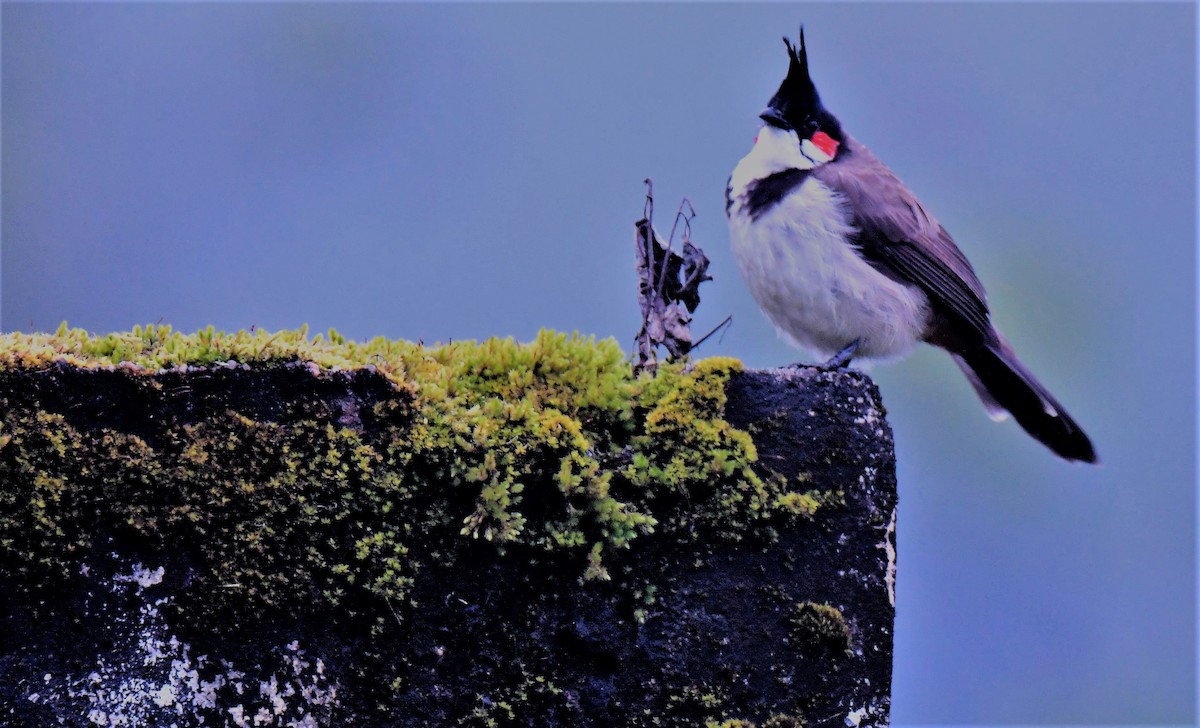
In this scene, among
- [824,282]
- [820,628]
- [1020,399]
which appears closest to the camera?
[820,628]

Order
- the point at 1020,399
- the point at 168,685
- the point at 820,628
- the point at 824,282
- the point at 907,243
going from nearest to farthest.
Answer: the point at 168,685 → the point at 820,628 → the point at 824,282 → the point at 907,243 → the point at 1020,399

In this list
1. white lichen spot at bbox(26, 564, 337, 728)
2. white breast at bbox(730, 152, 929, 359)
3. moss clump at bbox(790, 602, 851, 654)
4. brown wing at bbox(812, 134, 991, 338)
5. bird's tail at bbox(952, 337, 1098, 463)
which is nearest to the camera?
white lichen spot at bbox(26, 564, 337, 728)

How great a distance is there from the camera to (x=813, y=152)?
3.72 metres

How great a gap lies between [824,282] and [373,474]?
1757 mm

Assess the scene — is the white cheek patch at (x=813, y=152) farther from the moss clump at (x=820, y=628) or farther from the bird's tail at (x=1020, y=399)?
the moss clump at (x=820, y=628)

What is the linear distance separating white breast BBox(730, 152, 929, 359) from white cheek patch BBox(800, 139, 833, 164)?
282 mm

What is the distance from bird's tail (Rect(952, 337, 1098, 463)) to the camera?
11.7ft

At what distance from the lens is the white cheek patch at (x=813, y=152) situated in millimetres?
3695

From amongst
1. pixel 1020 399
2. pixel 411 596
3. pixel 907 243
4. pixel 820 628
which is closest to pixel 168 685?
pixel 411 596

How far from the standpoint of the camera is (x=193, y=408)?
6.64 ft

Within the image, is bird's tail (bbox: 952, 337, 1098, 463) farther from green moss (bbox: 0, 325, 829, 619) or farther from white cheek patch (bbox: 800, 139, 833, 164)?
green moss (bbox: 0, 325, 829, 619)

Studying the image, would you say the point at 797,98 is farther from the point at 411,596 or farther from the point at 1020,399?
the point at 411,596

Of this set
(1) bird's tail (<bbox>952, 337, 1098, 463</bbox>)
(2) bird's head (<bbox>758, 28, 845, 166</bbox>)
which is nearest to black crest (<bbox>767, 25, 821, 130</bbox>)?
(2) bird's head (<bbox>758, 28, 845, 166</bbox>)

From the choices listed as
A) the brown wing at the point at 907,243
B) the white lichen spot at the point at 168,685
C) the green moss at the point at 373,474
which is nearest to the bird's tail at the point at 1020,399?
the brown wing at the point at 907,243
